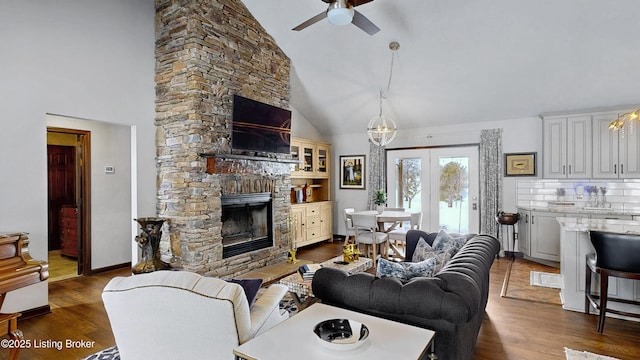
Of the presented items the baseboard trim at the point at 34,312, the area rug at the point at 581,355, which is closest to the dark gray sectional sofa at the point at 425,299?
the area rug at the point at 581,355

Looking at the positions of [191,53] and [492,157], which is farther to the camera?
[492,157]

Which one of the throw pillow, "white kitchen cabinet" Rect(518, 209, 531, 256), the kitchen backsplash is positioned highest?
the kitchen backsplash

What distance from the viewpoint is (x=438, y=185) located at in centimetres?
699

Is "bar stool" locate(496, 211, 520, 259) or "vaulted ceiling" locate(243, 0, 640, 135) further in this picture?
"bar stool" locate(496, 211, 520, 259)

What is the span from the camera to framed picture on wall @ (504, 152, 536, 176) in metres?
→ 6.13

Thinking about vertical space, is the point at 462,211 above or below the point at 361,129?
below

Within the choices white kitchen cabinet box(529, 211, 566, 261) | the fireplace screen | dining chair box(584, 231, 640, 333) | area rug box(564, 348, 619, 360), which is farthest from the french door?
area rug box(564, 348, 619, 360)

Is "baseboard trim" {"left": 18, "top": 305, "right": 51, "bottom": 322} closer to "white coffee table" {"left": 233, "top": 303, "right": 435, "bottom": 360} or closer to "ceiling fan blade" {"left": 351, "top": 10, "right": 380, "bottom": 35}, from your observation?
"white coffee table" {"left": 233, "top": 303, "right": 435, "bottom": 360}

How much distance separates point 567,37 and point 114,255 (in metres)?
7.39

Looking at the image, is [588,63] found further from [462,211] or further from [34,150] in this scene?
[34,150]

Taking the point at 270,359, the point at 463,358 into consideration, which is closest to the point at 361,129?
the point at 463,358

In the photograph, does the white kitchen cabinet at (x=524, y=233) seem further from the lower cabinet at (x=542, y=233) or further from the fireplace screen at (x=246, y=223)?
the fireplace screen at (x=246, y=223)

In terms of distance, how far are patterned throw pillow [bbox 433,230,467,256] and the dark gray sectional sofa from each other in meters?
0.94

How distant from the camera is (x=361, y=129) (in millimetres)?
7734
